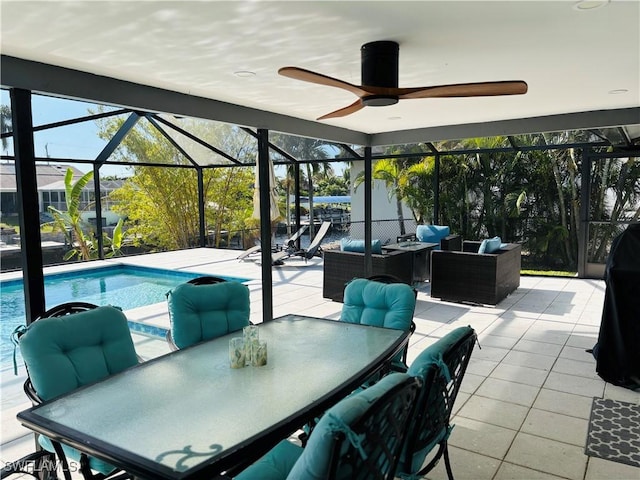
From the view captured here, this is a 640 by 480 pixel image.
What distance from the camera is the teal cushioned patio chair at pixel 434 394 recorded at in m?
1.90

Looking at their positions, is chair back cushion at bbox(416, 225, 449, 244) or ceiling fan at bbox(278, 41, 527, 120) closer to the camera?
ceiling fan at bbox(278, 41, 527, 120)

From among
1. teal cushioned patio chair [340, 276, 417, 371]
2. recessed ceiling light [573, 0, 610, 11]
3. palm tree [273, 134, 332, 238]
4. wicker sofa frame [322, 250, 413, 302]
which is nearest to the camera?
recessed ceiling light [573, 0, 610, 11]

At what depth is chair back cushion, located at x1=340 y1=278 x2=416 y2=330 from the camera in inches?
127

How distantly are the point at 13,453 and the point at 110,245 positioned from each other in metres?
10.7

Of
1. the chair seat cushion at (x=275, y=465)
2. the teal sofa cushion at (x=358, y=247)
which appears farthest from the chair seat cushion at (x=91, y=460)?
the teal sofa cushion at (x=358, y=247)

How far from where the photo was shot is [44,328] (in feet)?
7.56

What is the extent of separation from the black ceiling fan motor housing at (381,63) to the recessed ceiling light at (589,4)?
1.03 metres

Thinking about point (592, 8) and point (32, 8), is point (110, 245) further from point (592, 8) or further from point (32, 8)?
point (592, 8)

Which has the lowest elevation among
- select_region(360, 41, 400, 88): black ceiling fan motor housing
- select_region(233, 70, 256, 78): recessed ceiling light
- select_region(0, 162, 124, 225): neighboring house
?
select_region(0, 162, 124, 225): neighboring house

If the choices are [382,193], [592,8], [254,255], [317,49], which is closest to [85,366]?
[317,49]

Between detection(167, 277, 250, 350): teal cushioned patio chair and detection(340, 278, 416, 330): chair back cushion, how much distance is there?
793mm

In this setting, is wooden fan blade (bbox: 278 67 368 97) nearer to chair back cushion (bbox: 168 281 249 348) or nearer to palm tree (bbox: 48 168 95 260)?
chair back cushion (bbox: 168 281 249 348)

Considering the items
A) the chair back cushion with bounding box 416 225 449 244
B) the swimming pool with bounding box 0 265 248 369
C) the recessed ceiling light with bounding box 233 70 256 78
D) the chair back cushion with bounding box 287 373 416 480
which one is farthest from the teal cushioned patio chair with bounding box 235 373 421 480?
the chair back cushion with bounding box 416 225 449 244

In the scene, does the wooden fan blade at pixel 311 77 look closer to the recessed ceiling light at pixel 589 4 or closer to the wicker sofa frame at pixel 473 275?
the recessed ceiling light at pixel 589 4
